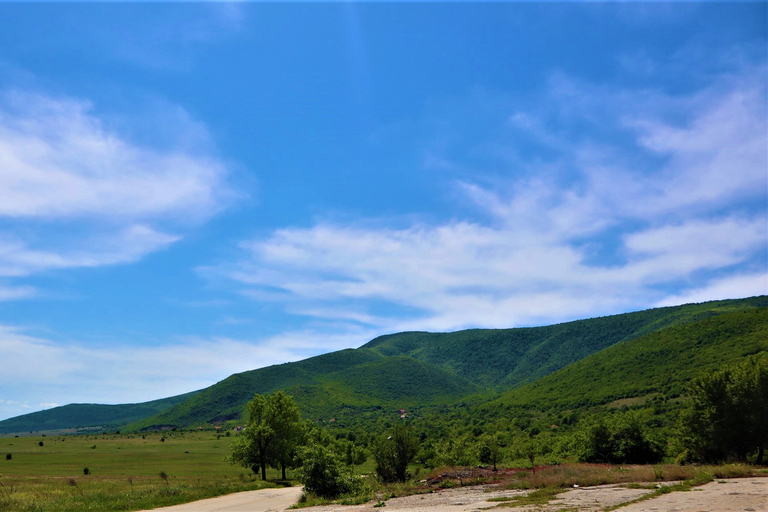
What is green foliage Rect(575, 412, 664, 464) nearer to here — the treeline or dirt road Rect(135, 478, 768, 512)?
the treeline

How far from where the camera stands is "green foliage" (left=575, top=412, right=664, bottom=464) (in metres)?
52.2

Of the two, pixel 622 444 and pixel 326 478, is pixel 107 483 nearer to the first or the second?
pixel 326 478

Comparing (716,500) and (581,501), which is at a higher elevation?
(716,500)

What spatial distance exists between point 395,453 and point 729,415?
1267 inches

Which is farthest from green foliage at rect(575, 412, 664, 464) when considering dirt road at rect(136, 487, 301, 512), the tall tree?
the tall tree

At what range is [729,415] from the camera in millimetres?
42750

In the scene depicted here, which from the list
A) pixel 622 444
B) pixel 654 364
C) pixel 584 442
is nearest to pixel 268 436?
pixel 584 442

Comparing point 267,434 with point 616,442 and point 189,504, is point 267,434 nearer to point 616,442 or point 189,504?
point 189,504

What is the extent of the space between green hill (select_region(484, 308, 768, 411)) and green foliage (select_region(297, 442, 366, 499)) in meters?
82.5

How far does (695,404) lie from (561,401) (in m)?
81.6

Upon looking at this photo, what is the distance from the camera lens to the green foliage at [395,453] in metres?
47.1

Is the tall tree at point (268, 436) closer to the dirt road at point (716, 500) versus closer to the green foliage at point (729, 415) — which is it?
the dirt road at point (716, 500)

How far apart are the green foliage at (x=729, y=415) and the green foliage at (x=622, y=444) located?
217 inches

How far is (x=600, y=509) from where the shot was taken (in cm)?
2297
